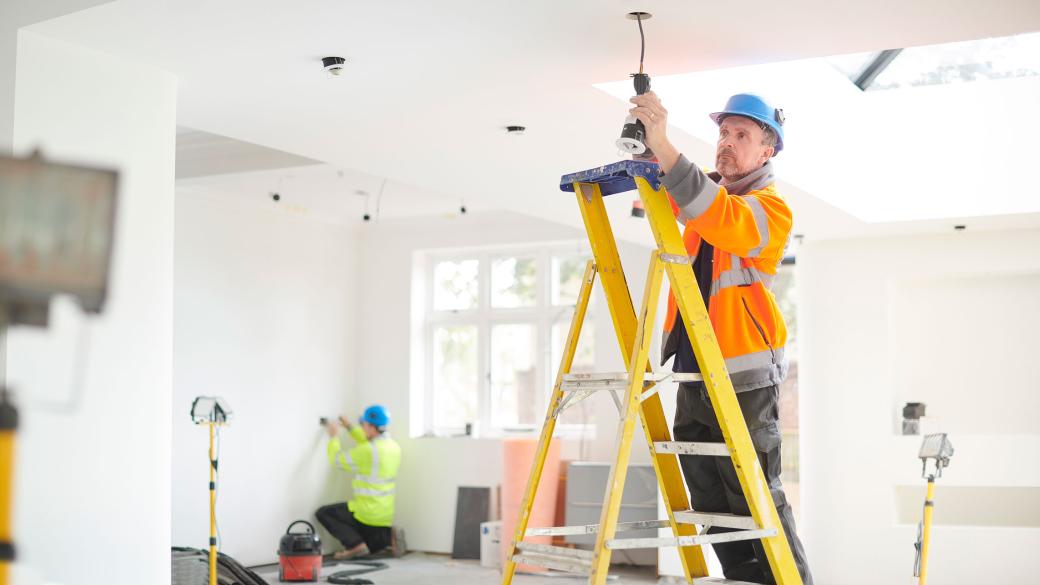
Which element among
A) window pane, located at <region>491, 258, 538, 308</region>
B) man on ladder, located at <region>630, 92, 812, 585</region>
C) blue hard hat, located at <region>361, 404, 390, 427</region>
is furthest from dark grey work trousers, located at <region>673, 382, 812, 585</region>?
window pane, located at <region>491, 258, 538, 308</region>

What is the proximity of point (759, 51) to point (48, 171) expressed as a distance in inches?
124

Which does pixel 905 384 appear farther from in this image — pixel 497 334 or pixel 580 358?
pixel 497 334

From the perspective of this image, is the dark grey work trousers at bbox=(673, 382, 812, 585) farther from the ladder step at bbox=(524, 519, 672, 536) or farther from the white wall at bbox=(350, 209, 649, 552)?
the white wall at bbox=(350, 209, 649, 552)

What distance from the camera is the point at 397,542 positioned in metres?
9.00

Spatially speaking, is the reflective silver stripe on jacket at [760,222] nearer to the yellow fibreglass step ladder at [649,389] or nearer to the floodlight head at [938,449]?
the yellow fibreglass step ladder at [649,389]

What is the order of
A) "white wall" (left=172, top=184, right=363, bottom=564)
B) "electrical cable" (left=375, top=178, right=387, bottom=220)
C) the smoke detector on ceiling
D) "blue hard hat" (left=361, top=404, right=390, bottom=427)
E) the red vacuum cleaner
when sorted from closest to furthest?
the smoke detector on ceiling, the red vacuum cleaner, "white wall" (left=172, top=184, right=363, bottom=564), "electrical cable" (left=375, top=178, right=387, bottom=220), "blue hard hat" (left=361, top=404, right=390, bottom=427)

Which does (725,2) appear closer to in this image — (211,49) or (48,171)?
(211,49)

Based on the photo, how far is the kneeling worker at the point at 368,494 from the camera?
8789 mm

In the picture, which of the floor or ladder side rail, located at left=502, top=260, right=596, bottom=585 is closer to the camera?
ladder side rail, located at left=502, top=260, right=596, bottom=585

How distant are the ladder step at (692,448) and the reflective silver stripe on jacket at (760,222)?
1.53ft

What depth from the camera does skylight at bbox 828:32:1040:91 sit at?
6.44m

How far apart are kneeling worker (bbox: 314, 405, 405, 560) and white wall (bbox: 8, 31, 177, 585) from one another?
5119 millimetres

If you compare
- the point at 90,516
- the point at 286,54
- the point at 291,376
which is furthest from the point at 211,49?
the point at 291,376

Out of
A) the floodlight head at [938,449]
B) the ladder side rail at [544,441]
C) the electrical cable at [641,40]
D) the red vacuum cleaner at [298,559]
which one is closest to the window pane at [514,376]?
the red vacuum cleaner at [298,559]
